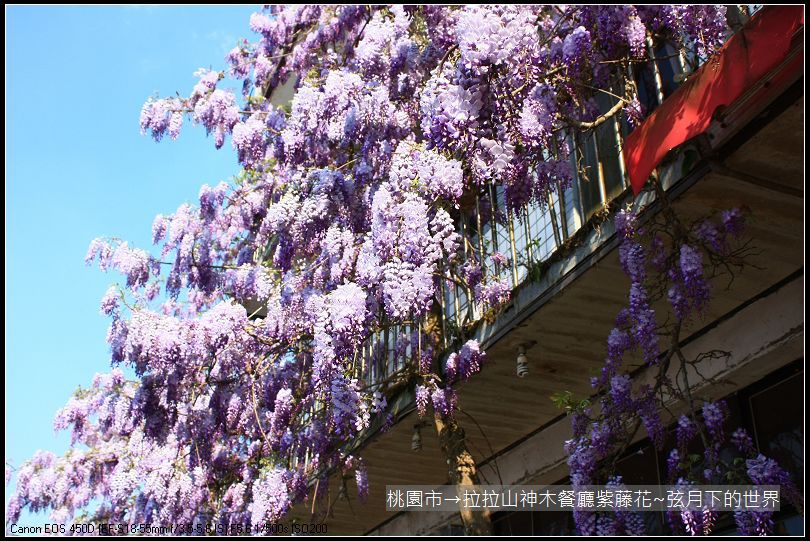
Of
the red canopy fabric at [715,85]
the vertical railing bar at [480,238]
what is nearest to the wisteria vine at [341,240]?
the vertical railing bar at [480,238]

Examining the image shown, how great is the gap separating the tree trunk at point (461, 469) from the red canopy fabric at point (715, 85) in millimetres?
2619

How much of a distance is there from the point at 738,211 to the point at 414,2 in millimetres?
3840

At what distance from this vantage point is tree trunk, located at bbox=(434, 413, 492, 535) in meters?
6.43

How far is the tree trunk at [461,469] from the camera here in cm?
643

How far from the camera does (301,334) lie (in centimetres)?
865

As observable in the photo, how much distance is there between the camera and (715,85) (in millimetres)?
5098

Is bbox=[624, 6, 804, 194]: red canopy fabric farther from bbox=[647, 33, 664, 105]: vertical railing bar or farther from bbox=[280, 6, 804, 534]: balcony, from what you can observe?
bbox=[647, 33, 664, 105]: vertical railing bar

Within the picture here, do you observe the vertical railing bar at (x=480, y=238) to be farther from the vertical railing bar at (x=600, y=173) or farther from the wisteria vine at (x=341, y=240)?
the vertical railing bar at (x=600, y=173)

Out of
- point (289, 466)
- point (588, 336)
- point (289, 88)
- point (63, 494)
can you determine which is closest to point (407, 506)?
point (289, 466)

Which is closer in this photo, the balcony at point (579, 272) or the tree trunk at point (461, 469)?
the balcony at point (579, 272)

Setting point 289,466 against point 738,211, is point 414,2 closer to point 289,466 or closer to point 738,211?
point 738,211

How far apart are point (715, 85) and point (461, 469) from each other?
3.47m

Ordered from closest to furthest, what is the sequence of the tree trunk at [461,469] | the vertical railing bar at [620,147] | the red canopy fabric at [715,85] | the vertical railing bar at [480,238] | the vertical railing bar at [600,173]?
the red canopy fabric at [715,85] < the tree trunk at [461,469] < the vertical railing bar at [620,147] < the vertical railing bar at [600,173] < the vertical railing bar at [480,238]

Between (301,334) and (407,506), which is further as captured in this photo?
(407,506)
